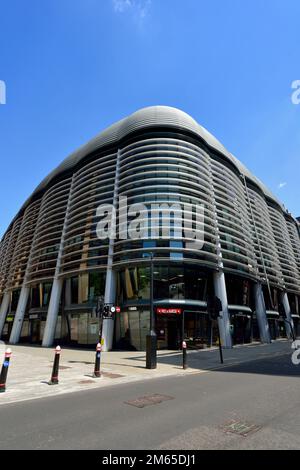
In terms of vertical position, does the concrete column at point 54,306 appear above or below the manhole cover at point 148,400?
above

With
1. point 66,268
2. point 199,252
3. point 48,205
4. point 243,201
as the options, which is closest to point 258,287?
point 243,201

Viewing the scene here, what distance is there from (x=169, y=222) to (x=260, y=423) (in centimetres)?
2571

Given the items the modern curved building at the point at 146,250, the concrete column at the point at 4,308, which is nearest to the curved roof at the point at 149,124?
the modern curved building at the point at 146,250

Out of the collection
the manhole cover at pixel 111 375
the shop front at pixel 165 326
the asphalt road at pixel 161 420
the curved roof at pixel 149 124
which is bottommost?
the asphalt road at pixel 161 420

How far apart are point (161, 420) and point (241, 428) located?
1602mm

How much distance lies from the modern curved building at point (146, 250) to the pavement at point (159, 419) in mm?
19886

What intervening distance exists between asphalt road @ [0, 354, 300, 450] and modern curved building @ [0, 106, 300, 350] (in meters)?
20.1

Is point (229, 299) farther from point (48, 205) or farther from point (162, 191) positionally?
point (48, 205)

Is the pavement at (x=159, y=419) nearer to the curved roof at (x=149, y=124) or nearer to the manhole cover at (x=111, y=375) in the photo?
the manhole cover at (x=111, y=375)

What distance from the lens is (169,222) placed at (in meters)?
31.0

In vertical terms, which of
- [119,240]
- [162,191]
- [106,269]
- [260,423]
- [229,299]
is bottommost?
[260,423]

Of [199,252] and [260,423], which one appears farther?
[199,252]

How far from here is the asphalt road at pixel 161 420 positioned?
482 centimetres

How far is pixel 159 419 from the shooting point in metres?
6.13
